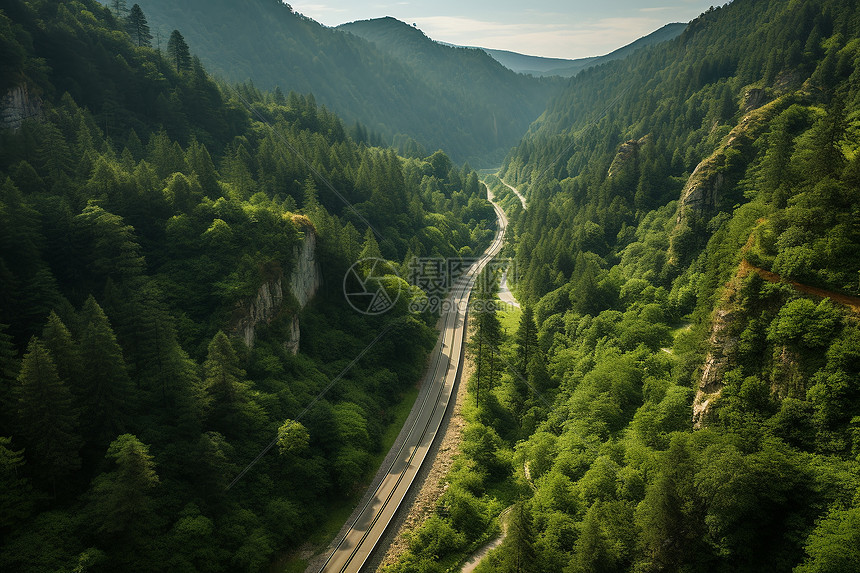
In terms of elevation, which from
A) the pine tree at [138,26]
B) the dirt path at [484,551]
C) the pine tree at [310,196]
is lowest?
the dirt path at [484,551]

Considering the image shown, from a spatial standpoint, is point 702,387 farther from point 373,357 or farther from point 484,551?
point 373,357

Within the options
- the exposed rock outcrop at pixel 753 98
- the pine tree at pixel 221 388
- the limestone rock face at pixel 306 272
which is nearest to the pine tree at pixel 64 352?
the pine tree at pixel 221 388

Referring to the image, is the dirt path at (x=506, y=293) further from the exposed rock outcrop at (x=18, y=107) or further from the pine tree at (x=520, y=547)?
the exposed rock outcrop at (x=18, y=107)

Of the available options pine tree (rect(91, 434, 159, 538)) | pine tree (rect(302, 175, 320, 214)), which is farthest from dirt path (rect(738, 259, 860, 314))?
pine tree (rect(302, 175, 320, 214))

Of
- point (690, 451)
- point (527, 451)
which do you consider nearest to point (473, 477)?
point (527, 451)

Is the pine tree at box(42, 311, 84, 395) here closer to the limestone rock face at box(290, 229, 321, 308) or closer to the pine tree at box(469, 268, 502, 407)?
the limestone rock face at box(290, 229, 321, 308)

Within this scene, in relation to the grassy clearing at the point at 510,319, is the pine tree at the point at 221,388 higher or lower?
higher

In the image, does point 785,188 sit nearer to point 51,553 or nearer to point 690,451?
point 690,451
